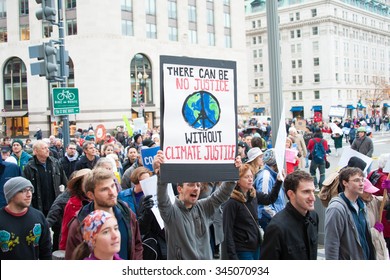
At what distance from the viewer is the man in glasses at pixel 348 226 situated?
472cm

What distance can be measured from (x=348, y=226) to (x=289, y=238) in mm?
854

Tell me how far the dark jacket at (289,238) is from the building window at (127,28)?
51.3m

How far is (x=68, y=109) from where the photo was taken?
11711 mm

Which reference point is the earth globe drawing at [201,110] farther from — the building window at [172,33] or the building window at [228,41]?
the building window at [228,41]

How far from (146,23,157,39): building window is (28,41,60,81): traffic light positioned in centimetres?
4538

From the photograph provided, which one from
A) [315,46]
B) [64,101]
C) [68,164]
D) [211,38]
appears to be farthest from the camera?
[315,46]

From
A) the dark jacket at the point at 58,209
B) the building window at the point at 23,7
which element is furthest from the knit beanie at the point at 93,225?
the building window at the point at 23,7

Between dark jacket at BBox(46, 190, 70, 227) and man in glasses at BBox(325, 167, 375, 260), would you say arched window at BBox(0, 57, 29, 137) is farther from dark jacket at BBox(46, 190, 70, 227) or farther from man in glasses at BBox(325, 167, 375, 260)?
man in glasses at BBox(325, 167, 375, 260)

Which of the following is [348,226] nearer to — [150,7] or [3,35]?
[150,7]

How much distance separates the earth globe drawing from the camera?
455 cm

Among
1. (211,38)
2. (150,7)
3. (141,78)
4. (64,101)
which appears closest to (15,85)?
(141,78)

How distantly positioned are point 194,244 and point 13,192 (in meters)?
1.88

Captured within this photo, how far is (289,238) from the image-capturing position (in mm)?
4281

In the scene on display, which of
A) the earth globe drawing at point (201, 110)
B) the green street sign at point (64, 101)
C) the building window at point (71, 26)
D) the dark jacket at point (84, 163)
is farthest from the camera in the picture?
the building window at point (71, 26)
